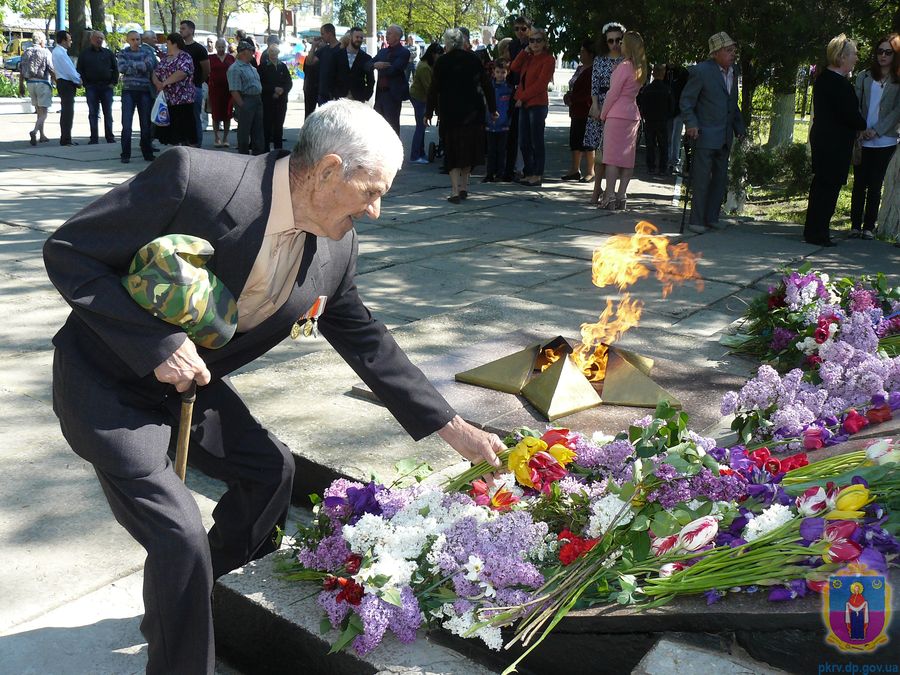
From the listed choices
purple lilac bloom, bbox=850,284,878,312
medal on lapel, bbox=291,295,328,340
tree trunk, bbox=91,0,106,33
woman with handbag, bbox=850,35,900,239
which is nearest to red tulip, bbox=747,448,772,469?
medal on lapel, bbox=291,295,328,340

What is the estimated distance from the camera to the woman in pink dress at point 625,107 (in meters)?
10.5

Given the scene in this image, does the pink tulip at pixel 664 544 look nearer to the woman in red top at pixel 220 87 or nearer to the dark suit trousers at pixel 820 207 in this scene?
the dark suit trousers at pixel 820 207

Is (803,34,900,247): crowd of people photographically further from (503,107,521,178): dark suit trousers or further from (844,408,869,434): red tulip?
(844,408,869,434): red tulip

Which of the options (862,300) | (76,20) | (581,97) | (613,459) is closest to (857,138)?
(581,97)

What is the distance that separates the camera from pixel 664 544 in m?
2.63

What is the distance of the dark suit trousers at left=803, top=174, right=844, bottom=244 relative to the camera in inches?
377

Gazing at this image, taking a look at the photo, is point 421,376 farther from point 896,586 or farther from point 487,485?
point 896,586

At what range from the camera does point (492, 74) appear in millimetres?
13531

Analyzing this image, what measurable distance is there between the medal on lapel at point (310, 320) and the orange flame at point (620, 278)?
1.96 meters

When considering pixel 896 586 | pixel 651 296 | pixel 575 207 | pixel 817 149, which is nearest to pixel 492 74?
pixel 575 207

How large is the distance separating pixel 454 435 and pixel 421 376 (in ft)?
0.71

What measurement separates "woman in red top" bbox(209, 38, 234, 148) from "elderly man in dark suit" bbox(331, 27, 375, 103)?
7.24 feet

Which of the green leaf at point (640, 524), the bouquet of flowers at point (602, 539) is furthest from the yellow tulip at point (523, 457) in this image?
the green leaf at point (640, 524)

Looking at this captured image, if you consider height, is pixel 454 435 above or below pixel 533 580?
above
